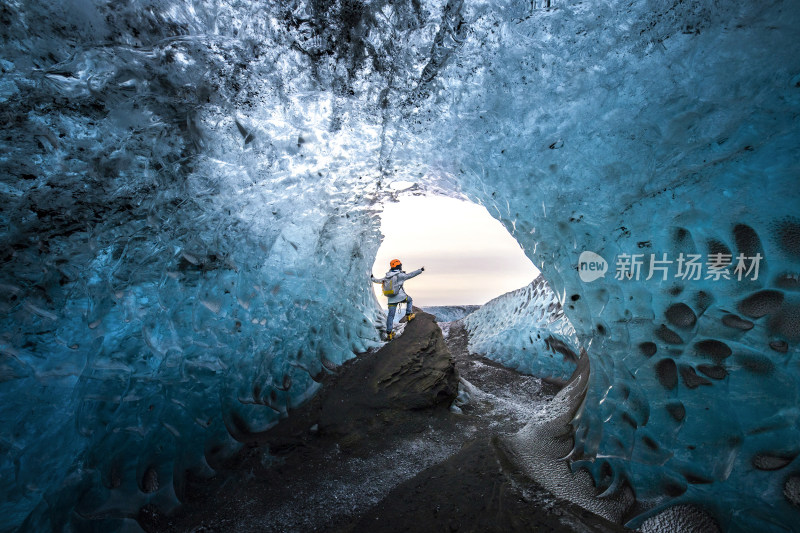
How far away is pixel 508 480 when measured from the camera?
2.40 m

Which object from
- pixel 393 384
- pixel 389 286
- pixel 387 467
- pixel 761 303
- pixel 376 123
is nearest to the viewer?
pixel 761 303

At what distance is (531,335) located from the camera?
612cm

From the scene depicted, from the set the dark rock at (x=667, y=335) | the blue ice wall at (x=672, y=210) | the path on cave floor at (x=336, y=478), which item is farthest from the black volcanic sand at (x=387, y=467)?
the dark rock at (x=667, y=335)

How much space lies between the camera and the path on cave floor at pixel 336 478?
228 cm

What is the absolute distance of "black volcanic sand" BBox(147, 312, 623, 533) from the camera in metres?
2.16

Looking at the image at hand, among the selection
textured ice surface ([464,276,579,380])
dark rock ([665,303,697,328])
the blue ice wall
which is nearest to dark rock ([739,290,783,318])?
the blue ice wall

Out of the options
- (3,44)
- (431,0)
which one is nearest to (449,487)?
(431,0)

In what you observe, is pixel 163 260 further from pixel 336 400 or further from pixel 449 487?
pixel 449 487

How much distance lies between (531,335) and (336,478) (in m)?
4.30

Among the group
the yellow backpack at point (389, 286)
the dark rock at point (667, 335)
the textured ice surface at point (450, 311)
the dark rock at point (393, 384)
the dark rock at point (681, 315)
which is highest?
the dark rock at point (681, 315)

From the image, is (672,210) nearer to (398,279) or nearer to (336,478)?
(336,478)

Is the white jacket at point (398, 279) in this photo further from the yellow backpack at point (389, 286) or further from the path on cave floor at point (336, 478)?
the path on cave floor at point (336, 478)

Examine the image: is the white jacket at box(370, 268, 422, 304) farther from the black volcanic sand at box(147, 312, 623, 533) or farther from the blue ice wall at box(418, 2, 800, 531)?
the blue ice wall at box(418, 2, 800, 531)

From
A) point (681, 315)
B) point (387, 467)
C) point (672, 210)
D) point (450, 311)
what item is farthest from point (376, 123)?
point (450, 311)
